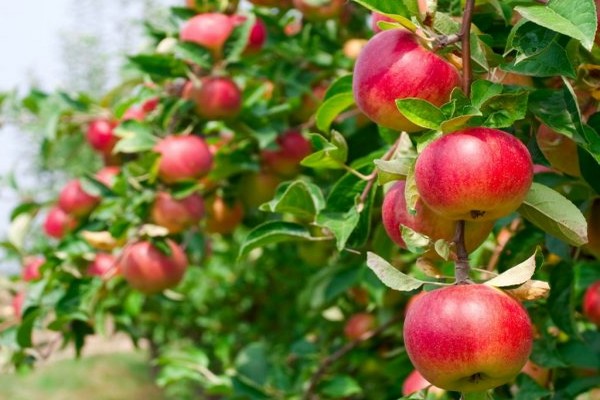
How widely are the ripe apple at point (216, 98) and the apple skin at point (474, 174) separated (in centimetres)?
81

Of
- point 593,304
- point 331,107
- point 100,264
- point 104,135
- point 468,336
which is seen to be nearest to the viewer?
point 468,336


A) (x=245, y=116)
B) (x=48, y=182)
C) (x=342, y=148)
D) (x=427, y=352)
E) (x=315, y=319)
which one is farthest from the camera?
(x=48, y=182)

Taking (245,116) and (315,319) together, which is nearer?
(245,116)

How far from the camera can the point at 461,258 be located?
2.40 ft

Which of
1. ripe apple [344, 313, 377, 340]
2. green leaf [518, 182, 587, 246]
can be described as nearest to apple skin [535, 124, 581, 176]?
green leaf [518, 182, 587, 246]

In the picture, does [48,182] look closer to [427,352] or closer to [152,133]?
[152,133]

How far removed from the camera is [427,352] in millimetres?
676

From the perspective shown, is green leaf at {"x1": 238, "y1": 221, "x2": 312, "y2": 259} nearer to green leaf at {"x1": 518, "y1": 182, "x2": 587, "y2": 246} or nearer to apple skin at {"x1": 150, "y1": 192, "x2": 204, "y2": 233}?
green leaf at {"x1": 518, "y1": 182, "x2": 587, "y2": 246}

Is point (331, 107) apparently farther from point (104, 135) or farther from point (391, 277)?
point (104, 135)

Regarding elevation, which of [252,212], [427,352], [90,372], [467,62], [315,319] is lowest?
[90,372]

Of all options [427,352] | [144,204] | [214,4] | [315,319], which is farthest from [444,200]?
[315,319]

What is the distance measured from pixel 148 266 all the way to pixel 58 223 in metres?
0.39

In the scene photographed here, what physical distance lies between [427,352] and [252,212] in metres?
1.23

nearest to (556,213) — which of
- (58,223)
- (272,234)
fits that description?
(272,234)
